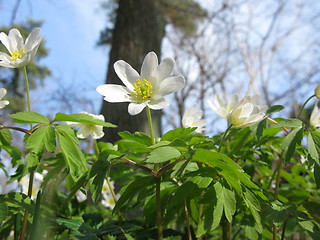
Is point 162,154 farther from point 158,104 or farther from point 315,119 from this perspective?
point 315,119

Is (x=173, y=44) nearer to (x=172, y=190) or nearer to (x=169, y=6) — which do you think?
(x=169, y=6)

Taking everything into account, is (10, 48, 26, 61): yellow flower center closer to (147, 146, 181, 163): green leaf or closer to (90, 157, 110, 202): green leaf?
(90, 157, 110, 202): green leaf

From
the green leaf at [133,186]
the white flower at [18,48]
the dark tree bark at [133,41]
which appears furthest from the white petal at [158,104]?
the dark tree bark at [133,41]

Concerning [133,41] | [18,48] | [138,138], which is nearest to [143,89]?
[138,138]

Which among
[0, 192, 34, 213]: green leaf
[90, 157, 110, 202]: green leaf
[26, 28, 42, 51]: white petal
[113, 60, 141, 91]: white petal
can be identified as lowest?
[0, 192, 34, 213]: green leaf

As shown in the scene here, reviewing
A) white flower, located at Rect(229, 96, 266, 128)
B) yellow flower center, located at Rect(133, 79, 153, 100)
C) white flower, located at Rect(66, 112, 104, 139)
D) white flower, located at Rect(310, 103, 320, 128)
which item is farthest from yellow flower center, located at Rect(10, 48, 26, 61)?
white flower, located at Rect(310, 103, 320, 128)

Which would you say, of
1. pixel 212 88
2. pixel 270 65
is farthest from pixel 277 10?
pixel 212 88
